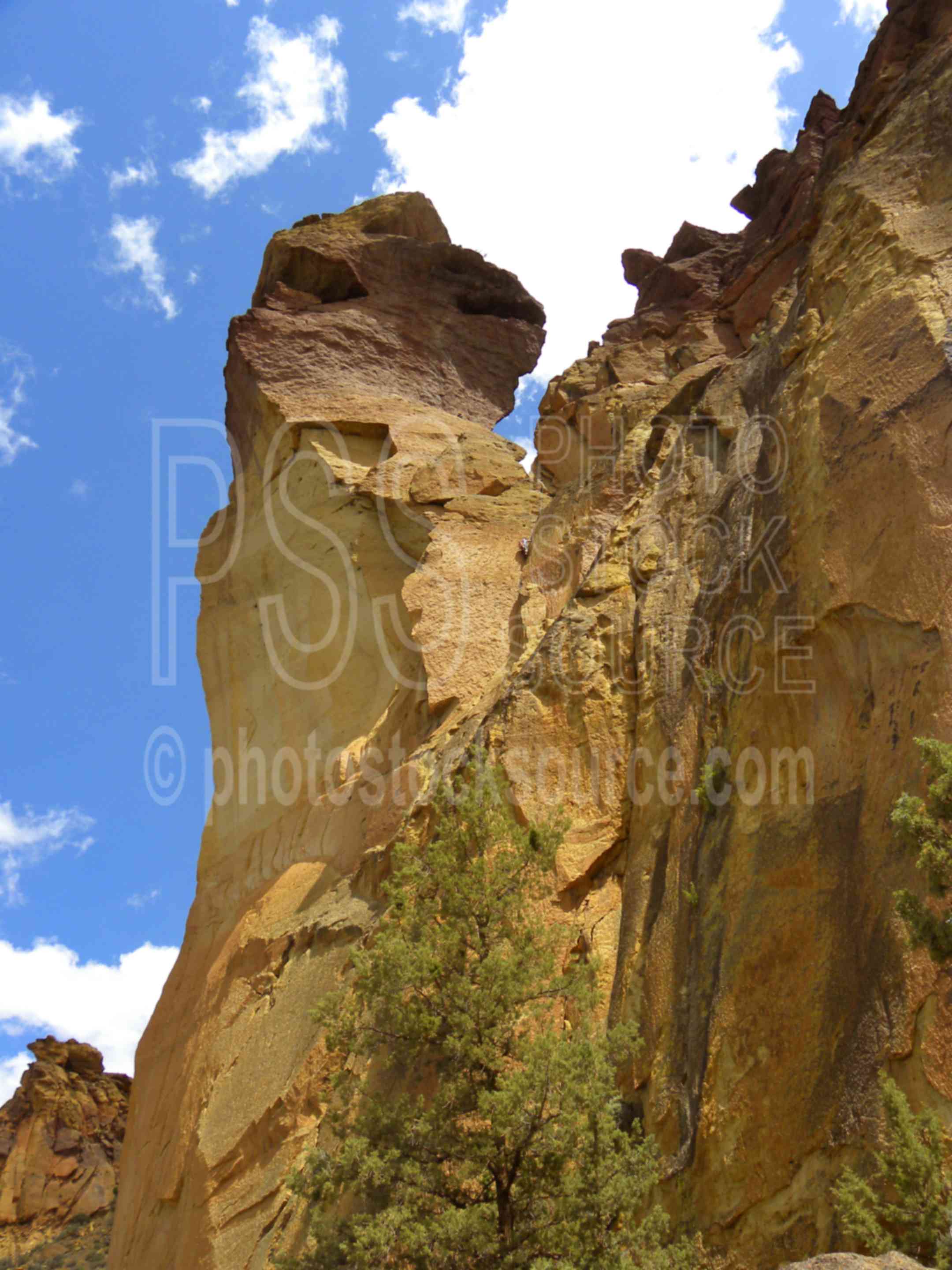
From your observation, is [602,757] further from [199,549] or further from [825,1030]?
[199,549]

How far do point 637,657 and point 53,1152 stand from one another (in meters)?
33.2

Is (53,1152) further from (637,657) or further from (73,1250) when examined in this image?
(637,657)

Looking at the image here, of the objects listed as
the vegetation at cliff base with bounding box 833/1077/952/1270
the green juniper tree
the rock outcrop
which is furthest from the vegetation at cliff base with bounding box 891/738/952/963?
the rock outcrop

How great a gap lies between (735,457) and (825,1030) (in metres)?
8.38

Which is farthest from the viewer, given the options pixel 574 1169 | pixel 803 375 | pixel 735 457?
pixel 735 457

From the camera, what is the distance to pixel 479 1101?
10.5 meters

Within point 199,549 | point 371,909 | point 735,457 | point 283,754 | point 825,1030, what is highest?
point 199,549

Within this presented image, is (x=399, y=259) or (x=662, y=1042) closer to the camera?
(x=662, y=1042)

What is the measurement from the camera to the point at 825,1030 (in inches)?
380

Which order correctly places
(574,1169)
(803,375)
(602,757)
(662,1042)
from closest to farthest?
(574,1169) < (662,1042) < (803,375) < (602,757)

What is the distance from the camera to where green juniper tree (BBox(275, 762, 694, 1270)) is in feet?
32.7

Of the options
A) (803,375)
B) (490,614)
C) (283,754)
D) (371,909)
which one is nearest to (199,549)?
(283,754)

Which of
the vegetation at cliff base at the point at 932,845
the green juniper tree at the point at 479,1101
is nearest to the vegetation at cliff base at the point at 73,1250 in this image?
the green juniper tree at the point at 479,1101

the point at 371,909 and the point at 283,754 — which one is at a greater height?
the point at 283,754
